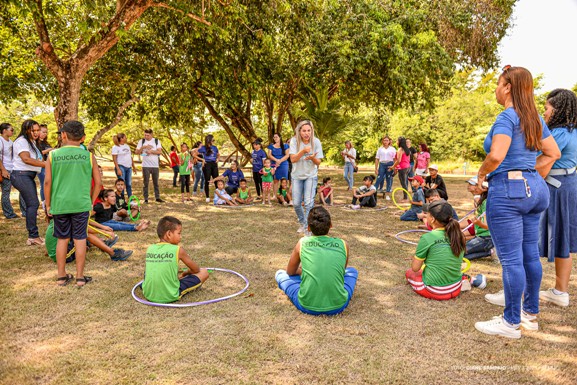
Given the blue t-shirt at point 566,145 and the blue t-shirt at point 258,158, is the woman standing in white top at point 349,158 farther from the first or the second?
the blue t-shirt at point 566,145

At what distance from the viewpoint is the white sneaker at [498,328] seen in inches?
131

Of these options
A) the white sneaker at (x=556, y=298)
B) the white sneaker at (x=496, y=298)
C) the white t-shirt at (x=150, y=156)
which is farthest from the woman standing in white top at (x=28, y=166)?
the white sneaker at (x=556, y=298)

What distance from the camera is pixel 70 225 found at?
4.48 m

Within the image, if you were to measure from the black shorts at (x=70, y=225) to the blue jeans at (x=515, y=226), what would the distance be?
14.2 feet

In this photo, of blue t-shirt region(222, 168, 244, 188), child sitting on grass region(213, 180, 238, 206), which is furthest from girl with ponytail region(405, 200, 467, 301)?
blue t-shirt region(222, 168, 244, 188)

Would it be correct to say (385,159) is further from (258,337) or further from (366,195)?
(258,337)

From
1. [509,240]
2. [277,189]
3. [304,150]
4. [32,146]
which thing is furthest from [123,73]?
[509,240]

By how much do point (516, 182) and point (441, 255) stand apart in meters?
1.27

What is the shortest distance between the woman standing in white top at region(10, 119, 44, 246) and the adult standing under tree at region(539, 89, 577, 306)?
6837 mm

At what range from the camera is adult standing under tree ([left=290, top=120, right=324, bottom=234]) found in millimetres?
6461

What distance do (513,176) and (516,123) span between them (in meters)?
0.43

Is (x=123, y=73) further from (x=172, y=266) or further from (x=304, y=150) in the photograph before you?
(x=172, y=266)

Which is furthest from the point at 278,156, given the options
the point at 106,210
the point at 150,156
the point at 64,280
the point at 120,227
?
the point at 64,280

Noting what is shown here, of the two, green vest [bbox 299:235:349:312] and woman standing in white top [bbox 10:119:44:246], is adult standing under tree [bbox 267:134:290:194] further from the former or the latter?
green vest [bbox 299:235:349:312]
